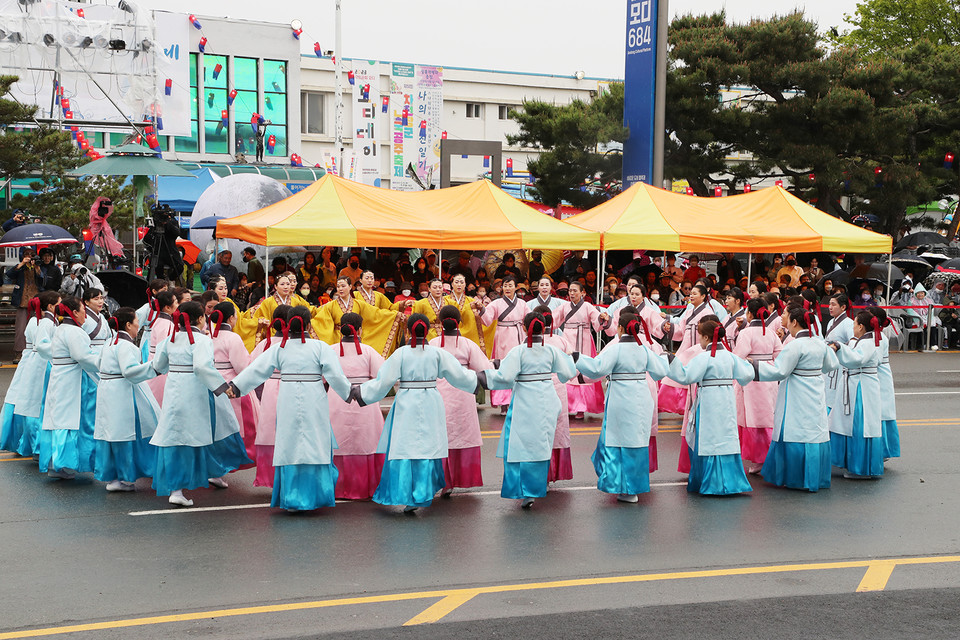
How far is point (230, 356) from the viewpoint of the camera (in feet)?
29.1

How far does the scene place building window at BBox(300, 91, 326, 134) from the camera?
4456cm

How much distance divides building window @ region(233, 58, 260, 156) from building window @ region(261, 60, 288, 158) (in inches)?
13.7

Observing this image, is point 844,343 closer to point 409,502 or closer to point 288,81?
point 409,502

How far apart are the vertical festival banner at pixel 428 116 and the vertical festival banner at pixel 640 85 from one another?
2449 centimetres

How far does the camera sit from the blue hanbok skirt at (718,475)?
8344 millimetres

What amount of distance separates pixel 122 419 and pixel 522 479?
3.37 metres

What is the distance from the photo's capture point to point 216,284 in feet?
35.2

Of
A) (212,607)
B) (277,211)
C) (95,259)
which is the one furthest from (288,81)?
(212,607)

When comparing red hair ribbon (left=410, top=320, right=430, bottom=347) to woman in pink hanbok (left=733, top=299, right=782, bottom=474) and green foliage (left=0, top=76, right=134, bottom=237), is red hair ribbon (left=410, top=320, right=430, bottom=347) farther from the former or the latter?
green foliage (left=0, top=76, right=134, bottom=237)

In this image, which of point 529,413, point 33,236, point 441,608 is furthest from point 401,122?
point 441,608

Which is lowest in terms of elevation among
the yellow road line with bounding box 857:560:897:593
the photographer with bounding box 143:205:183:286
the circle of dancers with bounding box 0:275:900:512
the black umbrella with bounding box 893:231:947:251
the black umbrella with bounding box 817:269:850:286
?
the yellow road line with bounding box 857:560:897:593

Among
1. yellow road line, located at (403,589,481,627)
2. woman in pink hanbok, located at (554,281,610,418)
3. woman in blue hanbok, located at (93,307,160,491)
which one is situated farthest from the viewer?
woman in pink hanbok, located at (554,281,610,418)

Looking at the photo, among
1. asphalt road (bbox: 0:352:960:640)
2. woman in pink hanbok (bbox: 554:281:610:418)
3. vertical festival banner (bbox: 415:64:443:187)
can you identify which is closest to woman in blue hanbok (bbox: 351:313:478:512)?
asphalt road (bbox: 0:352:960:640)

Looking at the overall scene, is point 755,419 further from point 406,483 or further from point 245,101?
point 245,101
